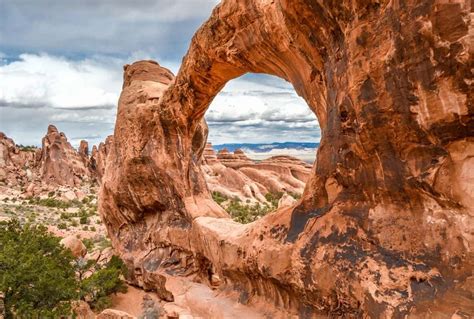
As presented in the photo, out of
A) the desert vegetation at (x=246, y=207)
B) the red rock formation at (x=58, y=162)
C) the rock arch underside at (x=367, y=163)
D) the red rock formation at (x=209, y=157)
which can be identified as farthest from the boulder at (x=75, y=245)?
the red rock formation at (x=58, y=162)

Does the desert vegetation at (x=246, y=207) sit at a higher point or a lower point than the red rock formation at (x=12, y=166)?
lower

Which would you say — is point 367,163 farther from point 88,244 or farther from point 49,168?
point 49,168

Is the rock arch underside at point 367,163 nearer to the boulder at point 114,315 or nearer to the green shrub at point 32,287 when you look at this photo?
the boulder at point 114,315

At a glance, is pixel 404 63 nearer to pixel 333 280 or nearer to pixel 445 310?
pixel 445 310

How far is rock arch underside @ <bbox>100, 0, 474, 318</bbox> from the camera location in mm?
4379

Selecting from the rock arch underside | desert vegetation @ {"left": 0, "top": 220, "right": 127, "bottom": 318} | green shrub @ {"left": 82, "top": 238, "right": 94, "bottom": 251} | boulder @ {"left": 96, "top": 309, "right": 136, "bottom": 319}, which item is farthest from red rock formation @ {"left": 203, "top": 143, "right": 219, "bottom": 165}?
boulder @ {"left": 96, "top": 309, "right": 136, "bottom": 319}

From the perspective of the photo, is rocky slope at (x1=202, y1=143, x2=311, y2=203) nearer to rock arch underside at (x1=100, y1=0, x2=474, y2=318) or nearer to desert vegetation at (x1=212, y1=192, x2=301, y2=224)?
desert vegetation at (x1=212, y1=192, x2=301, y2=224)

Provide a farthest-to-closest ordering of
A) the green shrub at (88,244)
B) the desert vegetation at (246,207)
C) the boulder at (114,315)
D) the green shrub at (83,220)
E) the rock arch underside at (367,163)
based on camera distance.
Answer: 1. the green shrub at (83,220)
2. the desert vegetation at (246,207)
3. the green shrub at (88,244)
4. the boulder at (114,315)
5. the rock arch underside at (367,163)

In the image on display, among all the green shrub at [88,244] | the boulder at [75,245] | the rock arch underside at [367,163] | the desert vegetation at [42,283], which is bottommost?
the green shrub at [88,244]

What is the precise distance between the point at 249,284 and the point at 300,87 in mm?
4297

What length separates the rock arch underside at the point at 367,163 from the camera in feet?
14.4

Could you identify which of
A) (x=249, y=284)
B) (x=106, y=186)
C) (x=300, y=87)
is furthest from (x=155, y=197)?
(x=300, y=87)

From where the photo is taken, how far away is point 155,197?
1343cm

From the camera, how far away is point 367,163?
547 cm
